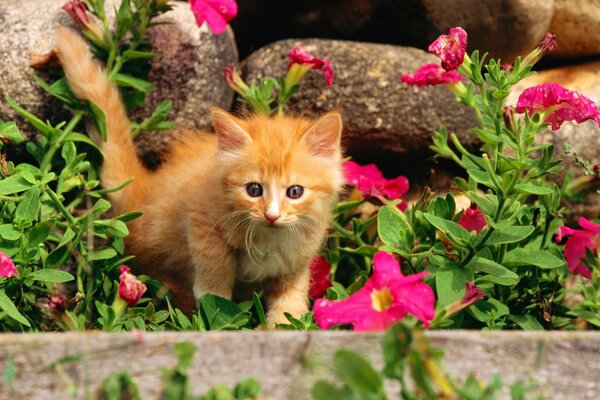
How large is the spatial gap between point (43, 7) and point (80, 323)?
1514 millimetres

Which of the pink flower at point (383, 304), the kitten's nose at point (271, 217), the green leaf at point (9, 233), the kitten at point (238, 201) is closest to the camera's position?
the pink flower at point (383, 304)

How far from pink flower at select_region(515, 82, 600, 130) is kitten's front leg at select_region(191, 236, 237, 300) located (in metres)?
0.99

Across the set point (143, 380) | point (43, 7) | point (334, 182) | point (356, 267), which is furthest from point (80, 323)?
point (43, 7)

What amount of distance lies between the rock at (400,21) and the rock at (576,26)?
0.37 feet

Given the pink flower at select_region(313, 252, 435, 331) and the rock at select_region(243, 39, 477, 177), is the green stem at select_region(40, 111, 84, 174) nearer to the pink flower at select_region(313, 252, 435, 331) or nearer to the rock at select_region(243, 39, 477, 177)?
the rock at select_region(243, 39, 477, 177)

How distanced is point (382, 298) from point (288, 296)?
2.71ft

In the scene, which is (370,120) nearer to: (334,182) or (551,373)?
(334,182)

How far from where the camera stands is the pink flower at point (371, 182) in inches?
115

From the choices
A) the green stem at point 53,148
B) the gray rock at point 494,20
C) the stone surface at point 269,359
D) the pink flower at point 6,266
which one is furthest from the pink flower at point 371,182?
the stone surface at point 269,359

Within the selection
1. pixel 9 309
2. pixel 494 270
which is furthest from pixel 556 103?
pixel 9 309

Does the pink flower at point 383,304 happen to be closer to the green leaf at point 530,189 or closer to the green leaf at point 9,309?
the green leaf at point 530,189

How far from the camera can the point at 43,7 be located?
3.06 metres

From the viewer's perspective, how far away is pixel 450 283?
216cm

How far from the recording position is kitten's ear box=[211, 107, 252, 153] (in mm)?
2574
